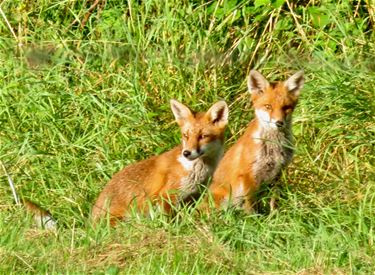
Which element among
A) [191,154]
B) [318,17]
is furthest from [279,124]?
[318,17]

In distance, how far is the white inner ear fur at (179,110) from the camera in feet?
28.7

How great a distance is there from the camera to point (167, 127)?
961cm

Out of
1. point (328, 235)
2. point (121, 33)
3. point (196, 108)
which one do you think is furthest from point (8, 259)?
point (121, 33)

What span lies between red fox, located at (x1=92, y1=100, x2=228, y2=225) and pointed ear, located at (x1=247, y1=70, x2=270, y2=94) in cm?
43

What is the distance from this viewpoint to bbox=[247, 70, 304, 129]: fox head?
A: 8.70 m

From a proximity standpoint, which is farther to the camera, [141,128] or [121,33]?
[121,33]

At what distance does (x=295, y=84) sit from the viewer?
883cm

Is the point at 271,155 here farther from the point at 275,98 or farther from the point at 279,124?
the point at 275,98

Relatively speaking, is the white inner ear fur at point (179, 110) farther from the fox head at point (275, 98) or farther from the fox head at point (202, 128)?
the fox head at point (275, 98)

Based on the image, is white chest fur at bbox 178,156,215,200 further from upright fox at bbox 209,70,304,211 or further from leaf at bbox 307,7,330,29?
leaf at bbox 307,7,330,29

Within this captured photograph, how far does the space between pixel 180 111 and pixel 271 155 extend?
2.68ft

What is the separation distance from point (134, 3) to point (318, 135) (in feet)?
9.09

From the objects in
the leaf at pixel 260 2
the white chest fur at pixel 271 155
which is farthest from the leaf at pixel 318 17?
the white chest fur at pixel 271 155

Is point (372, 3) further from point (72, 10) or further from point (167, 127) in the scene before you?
point (72, 10)
